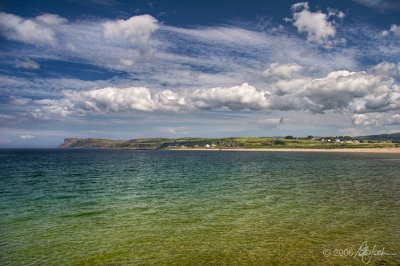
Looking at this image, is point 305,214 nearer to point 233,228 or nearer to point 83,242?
point 233,228

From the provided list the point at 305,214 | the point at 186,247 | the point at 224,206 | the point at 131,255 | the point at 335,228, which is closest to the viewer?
the point at 131,255

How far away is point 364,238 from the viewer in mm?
23531

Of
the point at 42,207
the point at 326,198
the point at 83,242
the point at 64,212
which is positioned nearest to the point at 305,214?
the point at 326,198

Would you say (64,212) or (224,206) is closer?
(64,212)

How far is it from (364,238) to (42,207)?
3555cm

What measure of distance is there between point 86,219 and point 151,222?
7.30 meters

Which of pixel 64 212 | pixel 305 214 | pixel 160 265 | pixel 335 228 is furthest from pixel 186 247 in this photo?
pixel 64 212

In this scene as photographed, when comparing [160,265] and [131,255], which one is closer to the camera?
[160,265]

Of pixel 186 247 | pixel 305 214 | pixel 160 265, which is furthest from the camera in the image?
pixel 305 214

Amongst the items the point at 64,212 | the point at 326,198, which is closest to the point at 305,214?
the point at 326,198

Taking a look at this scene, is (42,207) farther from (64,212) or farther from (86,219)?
(86,219)

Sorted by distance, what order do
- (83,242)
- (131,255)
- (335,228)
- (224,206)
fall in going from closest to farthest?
(131,255)
(83,242)
(335,228)
(224,206)

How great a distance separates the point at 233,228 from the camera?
26906 millimetres

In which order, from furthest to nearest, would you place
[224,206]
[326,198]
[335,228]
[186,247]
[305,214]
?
[326,198] → [224,206] → [305,214] → [335,228] → [186,247]
